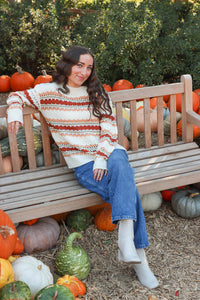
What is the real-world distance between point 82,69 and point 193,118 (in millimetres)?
1235

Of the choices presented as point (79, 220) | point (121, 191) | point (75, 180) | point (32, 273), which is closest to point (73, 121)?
point (75, 180)

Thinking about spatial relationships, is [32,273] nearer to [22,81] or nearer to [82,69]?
[82,69]

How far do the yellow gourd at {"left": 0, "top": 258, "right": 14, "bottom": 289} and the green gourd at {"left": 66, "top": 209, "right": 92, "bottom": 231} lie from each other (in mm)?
1050

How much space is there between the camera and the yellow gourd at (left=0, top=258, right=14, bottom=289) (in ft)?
7.14

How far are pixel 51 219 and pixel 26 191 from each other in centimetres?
40

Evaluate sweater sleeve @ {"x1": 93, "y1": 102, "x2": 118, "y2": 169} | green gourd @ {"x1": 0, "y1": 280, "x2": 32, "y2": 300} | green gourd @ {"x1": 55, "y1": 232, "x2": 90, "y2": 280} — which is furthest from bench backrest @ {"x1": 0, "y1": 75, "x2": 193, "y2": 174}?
green gourd @ {"x1": 0, "y1": 280, "x2": 32, "y2": 300}

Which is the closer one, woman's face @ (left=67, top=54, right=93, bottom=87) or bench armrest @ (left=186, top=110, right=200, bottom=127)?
woman's face @ (left=67, top=54, right=93, bottom=87)

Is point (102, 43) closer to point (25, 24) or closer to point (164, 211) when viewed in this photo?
point (25, 24)

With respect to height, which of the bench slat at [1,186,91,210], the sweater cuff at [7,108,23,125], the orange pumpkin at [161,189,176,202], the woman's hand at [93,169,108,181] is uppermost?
the sweater cuff at [7,108,23,125]

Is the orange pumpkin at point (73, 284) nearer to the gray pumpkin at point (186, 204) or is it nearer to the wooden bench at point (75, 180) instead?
the wooden bench at point (75, 180)

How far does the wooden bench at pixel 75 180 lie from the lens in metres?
2.80

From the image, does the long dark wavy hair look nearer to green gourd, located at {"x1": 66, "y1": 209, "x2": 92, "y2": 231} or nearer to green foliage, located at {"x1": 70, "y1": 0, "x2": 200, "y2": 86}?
green gourd, located at {"x1": 66, "y1": 209, "x2": 92, "y2": 231}

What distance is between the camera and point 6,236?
2436 mm

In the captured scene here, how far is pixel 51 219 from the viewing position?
3205 mm
